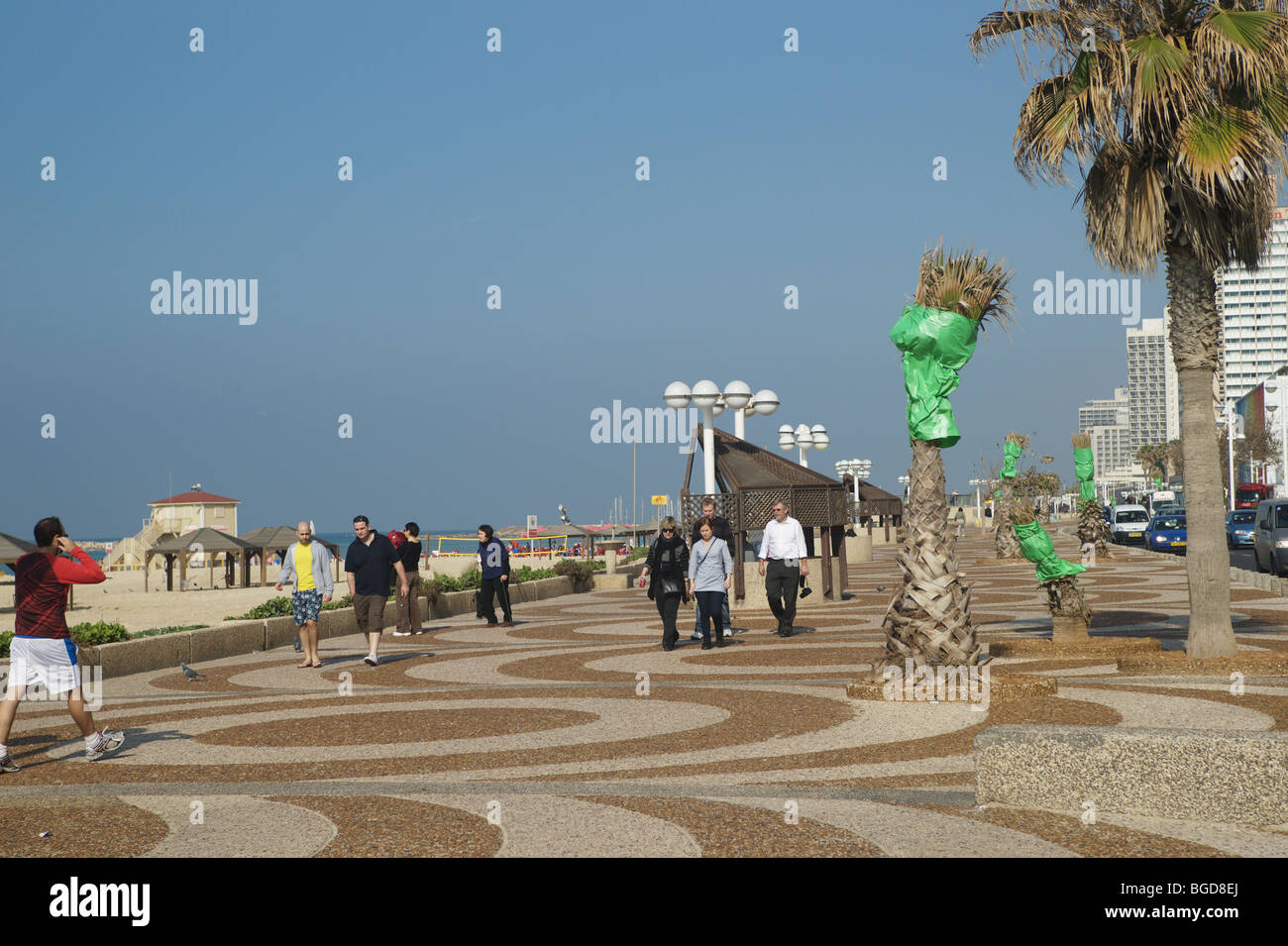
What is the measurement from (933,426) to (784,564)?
549 cm

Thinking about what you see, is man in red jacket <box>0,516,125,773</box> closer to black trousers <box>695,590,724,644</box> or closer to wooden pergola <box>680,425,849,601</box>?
black trousers <box>695,590,724,644</box>

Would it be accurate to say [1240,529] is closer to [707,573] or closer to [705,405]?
[705,405]

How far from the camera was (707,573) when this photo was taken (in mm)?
14961

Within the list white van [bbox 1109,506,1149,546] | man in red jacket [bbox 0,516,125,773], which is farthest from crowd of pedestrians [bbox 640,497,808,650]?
white van [bbox 1109,506,1149,546]

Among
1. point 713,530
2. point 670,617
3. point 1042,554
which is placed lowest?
point 670,617

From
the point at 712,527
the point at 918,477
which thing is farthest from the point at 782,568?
the point at 918,477

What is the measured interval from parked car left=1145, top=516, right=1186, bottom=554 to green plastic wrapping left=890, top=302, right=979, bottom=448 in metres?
34.9

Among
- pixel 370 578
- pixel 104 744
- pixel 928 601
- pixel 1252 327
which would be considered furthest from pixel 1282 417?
pixel 104 744

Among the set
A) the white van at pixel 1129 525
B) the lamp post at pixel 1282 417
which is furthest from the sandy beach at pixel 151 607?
the lamp post at pixel 1282 417

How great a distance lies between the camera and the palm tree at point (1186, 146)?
11.2 metres

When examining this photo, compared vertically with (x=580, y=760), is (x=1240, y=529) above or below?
above

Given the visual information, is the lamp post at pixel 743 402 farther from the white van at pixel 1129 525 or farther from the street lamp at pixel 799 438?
the white van at pixel 1129 525

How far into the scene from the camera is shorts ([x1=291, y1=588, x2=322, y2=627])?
1418 cm

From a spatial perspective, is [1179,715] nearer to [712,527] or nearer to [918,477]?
[918,477]
